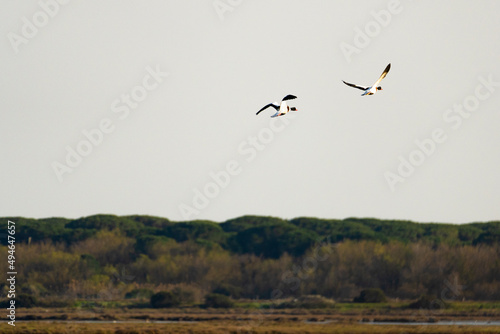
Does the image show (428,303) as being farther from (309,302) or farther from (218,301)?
(218,301)

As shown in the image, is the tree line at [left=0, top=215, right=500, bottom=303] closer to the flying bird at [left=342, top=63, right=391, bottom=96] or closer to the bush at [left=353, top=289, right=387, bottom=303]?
the bush at [left=353, top=289, right=387, bottom=303]

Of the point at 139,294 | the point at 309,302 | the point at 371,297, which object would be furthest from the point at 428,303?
the point at 139,294

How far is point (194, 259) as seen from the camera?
113 metres

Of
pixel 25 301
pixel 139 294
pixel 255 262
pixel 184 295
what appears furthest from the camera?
pixel 255 262

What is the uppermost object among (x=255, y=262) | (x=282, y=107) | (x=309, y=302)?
(x=282, y=107)

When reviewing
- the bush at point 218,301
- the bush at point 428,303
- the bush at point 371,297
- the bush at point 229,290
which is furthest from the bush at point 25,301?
the bush at point 428,303

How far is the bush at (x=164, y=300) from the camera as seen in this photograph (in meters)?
93.1

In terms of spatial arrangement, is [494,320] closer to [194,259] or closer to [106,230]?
[194,259]

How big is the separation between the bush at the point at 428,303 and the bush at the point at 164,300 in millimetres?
21530

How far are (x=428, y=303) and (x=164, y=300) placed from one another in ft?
78.7

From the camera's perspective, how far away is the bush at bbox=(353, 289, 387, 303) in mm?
95312

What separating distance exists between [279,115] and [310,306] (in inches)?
1513

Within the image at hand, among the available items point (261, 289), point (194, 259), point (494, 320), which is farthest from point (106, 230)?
point (494, 320)

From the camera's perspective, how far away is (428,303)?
8869 centimetres
